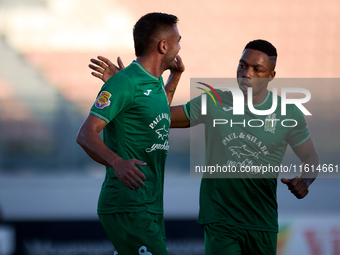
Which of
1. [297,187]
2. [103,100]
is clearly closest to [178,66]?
[103,100]

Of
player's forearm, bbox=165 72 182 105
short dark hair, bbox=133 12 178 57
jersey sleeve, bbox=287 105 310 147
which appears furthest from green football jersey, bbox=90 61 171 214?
jersey sleeve, bbox=287 105 310 147

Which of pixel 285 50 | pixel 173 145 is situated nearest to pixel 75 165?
pixel 173 145

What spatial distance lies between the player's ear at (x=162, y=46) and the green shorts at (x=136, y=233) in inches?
31.4

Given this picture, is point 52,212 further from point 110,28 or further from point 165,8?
point 165,8

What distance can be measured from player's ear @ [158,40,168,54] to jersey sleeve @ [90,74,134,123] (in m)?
0.28

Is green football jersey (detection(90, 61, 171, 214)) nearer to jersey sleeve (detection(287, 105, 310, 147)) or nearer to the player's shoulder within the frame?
the player's shoulder

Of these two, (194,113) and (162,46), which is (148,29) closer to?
(162,46)

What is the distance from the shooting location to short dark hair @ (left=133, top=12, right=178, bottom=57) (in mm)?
2242

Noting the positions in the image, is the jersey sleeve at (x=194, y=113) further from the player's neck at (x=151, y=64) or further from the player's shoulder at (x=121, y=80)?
the player's shoulder at (x=121, y=80)

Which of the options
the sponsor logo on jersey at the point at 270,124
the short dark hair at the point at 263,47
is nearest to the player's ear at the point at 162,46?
the short dark hair at the point at 263,47

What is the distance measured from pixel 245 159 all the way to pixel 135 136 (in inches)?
27.7

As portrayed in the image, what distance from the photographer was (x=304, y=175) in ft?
8.29

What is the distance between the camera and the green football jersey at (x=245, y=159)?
2.46m

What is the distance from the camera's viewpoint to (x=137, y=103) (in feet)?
6.81
